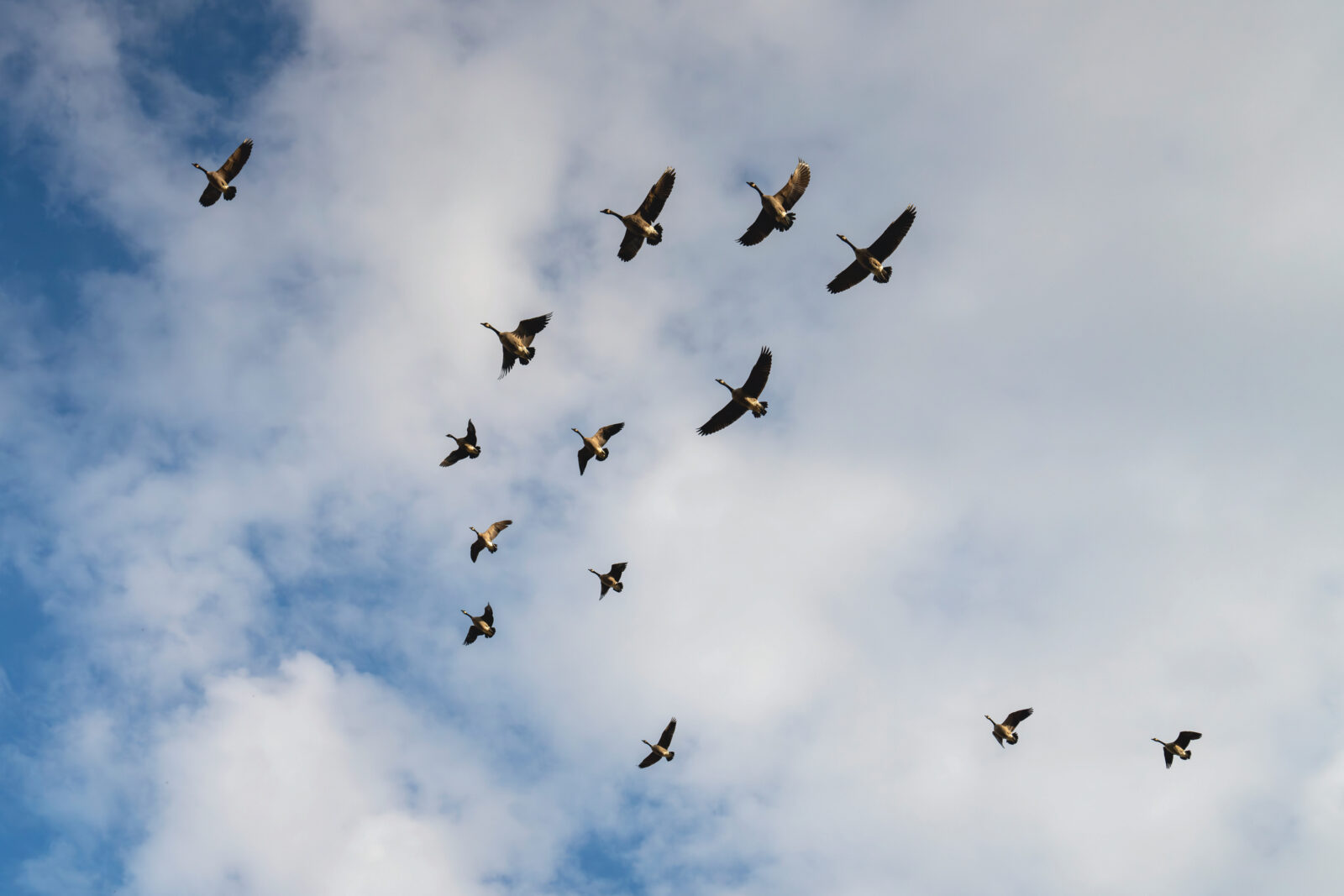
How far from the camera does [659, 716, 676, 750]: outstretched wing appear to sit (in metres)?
44.3

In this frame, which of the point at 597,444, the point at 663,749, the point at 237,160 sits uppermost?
the point at 237,160

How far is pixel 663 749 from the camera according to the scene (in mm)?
44625

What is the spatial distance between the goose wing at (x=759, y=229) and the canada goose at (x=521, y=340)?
7.96 metres

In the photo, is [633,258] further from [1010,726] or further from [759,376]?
[1010,726]

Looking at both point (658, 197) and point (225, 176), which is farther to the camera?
point (225, 176)

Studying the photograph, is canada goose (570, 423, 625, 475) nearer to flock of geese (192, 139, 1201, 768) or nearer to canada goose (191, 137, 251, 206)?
flock of geese (192, 139, 1201, 768)

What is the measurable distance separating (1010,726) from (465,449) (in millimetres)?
25877

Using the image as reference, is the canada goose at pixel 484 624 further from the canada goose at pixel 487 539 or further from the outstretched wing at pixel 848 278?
the outstretched wing at pixel 848 278

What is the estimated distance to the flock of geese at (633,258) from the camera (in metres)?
34.9

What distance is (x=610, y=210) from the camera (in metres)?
36.6

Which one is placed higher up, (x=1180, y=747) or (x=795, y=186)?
(x=795, y=186)

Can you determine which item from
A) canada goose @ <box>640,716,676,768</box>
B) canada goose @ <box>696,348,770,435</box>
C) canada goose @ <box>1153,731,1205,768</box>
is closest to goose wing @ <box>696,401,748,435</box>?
canada goose @ <box>696,348,770,435</box>

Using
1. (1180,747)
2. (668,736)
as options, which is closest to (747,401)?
(668,736)

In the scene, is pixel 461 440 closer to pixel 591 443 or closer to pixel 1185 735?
pixel 591 443
